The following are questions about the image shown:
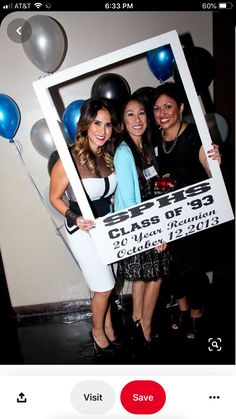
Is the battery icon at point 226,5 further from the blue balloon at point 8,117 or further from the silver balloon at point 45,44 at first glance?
the blue balloon at point 8,117

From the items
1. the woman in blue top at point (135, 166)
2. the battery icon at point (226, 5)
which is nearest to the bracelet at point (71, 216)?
the woman in blue top at point (135, 166)

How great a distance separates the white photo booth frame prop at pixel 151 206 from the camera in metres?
0.78

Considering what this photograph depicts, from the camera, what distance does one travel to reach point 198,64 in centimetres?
79

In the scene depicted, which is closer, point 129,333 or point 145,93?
point 145,93

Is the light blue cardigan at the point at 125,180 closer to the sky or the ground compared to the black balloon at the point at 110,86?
closer to the ground

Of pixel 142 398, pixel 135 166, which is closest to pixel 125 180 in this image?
pixel 135 166

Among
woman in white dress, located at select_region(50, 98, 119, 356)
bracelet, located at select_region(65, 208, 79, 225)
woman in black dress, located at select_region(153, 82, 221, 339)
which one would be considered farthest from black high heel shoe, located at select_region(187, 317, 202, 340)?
bracelet, located at select_region(65, 208, 79, 225)

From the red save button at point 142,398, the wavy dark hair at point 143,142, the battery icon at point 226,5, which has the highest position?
the battery icon at point 226,5

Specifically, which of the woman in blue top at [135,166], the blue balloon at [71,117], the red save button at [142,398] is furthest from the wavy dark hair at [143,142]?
the red save button at [142,398]

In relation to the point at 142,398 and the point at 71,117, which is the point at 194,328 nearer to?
the point at 142,398

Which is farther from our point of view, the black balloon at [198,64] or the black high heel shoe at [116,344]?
the black high heel shoe at [116,344]

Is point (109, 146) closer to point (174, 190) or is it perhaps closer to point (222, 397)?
point (174, 190)

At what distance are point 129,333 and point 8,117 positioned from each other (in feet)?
1.97

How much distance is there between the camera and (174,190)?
0.83m
